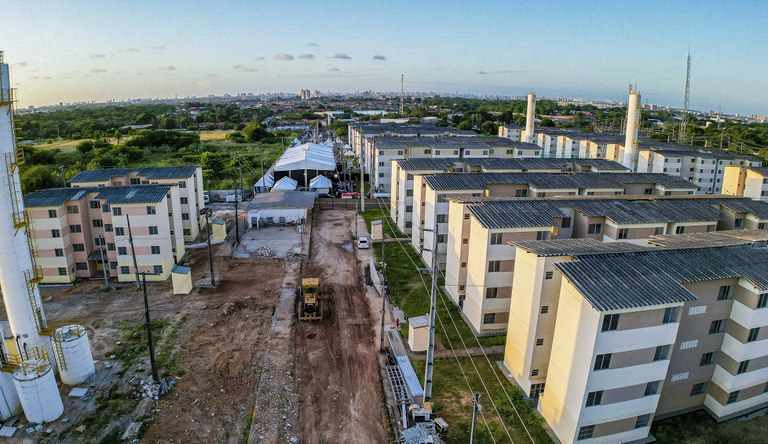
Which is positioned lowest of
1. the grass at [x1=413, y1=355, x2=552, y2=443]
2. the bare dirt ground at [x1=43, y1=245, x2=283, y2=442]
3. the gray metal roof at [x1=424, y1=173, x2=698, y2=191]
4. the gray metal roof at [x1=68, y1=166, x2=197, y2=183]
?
the bare dirt ground at [x1=43, y1=245, x2=283, y2=442]

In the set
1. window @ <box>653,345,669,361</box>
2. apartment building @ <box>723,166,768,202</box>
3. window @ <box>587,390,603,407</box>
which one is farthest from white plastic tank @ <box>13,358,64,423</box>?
apartment building @ <box>723,166,768,202</box>

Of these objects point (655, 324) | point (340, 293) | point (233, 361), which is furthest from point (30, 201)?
point (655, 324)

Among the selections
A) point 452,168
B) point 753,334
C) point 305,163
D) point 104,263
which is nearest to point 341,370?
point 753,334

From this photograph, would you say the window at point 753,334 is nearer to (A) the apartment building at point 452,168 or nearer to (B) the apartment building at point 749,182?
(A) the apartment building at point 452,168

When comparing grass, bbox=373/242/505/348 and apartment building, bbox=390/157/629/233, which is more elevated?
apartment building, bbox=390/157/629/233

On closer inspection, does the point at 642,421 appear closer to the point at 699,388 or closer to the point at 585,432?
the point at 585,432

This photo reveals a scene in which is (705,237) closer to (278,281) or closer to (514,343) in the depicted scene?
(514,343)

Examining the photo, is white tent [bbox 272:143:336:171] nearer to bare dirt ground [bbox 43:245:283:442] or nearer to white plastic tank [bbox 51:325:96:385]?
bare dirt ground [bbox 43:245:283:442]
